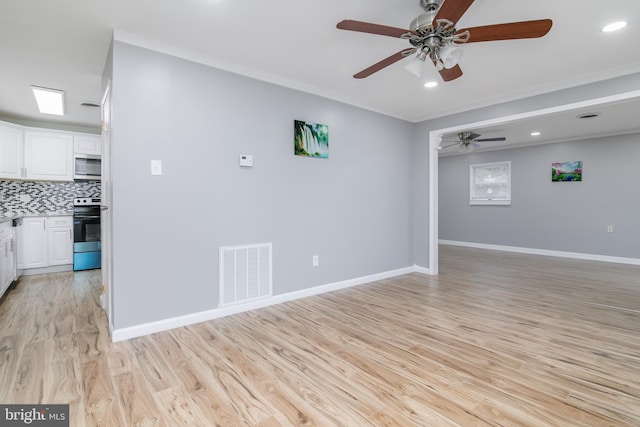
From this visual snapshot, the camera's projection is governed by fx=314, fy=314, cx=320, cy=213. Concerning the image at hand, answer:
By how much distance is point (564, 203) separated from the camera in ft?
21.7

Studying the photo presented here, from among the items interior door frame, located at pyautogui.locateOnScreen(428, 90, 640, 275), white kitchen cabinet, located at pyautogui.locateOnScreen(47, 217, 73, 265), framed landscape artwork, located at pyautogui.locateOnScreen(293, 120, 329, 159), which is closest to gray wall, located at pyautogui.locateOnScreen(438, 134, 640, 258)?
interior door frame, located at pyautogui.locateOnScreen(428, 90, 640, 275)

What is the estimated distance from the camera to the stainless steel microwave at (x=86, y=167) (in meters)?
5.15

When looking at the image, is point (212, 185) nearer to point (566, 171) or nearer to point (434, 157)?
point (434, 157)

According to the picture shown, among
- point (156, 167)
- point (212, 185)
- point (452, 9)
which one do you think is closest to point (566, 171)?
point (452, 9)

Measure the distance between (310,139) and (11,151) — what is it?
4453 mm

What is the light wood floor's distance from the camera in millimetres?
1690

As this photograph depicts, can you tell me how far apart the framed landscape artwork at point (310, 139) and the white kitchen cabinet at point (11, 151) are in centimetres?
429

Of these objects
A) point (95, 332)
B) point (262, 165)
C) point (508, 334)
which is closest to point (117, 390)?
point (95, 332)

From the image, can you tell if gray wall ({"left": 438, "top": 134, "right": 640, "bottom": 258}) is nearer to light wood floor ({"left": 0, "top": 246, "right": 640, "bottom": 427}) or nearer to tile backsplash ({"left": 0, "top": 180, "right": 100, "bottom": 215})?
light wood floor ({"left": 0, "top": 246, "right": 640, "bottom": 427})

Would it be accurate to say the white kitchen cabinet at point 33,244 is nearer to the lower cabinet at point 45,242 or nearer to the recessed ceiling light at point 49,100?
the lower cabinet at point 45,242

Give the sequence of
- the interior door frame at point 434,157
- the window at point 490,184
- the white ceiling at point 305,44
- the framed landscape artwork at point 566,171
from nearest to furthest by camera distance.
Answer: the white ceiling at point 305,44, the interior door frame at point 434,157, the framed landscape artwork at point 566,171, the window at point 490,184

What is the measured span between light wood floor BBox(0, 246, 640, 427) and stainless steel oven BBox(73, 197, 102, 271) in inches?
59.4

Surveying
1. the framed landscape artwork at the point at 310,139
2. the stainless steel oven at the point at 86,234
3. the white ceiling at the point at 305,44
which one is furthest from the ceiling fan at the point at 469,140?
the stainless steel oven at the point at 86,234

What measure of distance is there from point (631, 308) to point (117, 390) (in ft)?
15.7
